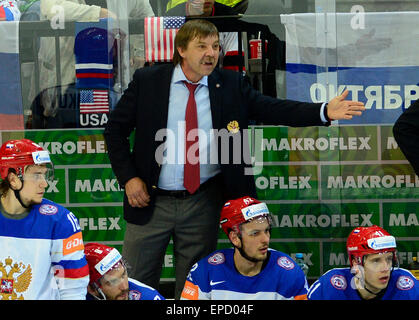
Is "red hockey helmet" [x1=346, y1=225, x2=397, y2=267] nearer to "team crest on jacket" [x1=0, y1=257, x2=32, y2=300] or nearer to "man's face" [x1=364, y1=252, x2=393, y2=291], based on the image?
"man's face" [x1=364, y1=252, x2=393, y2=291]

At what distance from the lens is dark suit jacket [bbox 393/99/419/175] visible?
4551mm

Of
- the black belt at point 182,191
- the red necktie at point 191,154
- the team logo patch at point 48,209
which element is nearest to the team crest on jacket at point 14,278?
the team logo patch at point 48,209

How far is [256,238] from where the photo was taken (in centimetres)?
474

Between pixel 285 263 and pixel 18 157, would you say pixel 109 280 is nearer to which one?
pixel 18 157

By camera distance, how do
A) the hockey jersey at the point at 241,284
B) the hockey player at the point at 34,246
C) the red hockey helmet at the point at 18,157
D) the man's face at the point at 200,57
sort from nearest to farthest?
the hockey player at the point at 34,246, the red hockey helmet at the point at 18,157, the hockey jersey at the point at 241,284, the man's face at the point at 200,57

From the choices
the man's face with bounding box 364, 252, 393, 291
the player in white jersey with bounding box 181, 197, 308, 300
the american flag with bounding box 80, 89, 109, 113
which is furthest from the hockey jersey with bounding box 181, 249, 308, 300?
the american flag with bounding box 80, 89, 109, 113

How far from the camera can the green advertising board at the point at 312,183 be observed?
5598 millimetres

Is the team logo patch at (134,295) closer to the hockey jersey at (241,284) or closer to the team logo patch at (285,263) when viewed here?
the hockey jersey at (241,284)

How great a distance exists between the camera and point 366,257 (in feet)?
15.0

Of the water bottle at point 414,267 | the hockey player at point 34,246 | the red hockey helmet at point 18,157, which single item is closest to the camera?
the hockey player at point 34,246

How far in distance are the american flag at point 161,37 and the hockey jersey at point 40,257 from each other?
1.64 meters
